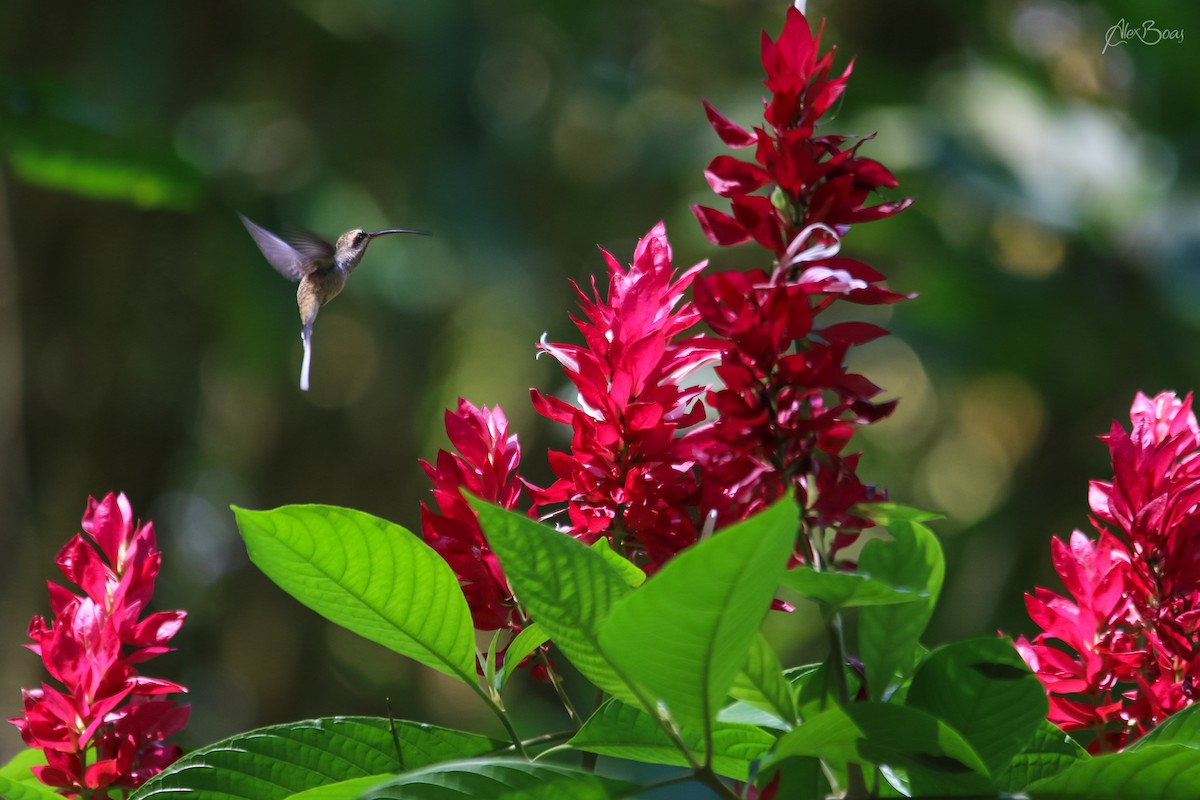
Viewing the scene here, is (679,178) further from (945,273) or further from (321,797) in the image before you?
(321,797)

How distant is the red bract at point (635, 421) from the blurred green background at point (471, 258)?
8.64 feet

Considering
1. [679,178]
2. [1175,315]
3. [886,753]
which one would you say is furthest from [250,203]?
[886,753]

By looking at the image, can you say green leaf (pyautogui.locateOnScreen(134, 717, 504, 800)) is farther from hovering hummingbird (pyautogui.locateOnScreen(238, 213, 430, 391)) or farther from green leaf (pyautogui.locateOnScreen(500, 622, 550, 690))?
hovering hummingbird (pyautogui.locateOnScreen(238, 213, 430, 391))

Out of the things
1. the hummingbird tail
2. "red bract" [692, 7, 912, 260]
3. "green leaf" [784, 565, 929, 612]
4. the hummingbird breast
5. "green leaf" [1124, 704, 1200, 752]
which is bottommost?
"green leaf" [1124, 704, 1200, 752]

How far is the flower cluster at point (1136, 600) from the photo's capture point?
0.76 meters

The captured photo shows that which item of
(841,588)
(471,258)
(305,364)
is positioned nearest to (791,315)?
(841,588)

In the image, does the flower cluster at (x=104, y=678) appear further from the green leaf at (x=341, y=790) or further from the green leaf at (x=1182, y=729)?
the green leaf at (x=1182, y=729)

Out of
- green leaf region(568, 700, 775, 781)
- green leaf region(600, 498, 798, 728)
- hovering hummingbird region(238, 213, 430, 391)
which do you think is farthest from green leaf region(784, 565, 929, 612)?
hovering hummingbird region(238, 213, 430, 391)

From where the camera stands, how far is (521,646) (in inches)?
28.3

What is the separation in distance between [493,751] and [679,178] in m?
5.25

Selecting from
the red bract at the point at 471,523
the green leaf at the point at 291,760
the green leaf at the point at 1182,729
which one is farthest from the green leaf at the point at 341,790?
the green leaf at the point at 1182,729

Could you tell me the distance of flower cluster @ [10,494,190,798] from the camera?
81 cm

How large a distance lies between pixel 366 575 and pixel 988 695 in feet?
Result: 1.04

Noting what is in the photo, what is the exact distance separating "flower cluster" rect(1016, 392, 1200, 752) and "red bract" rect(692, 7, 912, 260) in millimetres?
269
